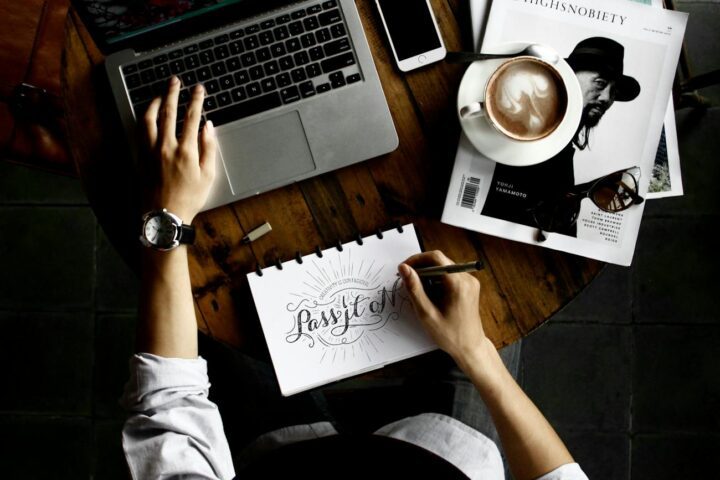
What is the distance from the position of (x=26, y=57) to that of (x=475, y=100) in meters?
0.91

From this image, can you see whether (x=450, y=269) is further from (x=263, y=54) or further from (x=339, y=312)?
(x=263, y=54)

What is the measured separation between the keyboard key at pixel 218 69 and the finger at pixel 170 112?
0.20ft

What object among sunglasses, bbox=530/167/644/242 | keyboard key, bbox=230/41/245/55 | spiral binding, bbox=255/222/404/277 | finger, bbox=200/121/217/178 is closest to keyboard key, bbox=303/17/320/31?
keyboard key, bbox=230/41/245/55

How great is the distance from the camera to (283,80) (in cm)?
97

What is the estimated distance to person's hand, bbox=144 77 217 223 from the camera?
0.95 m

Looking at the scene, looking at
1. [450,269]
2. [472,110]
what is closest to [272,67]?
[472,110]

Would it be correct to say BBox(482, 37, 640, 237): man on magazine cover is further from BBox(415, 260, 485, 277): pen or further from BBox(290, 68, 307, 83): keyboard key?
BBox(290, 68, 307, 83): keyboard key

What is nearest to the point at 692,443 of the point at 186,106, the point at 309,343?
the point at 309,343

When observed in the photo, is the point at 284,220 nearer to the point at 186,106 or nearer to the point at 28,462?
the point at 186,106

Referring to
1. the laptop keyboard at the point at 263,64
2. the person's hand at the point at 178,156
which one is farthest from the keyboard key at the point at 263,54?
the person's hand at the point at 178,156

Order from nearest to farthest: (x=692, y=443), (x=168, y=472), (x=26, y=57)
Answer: (x=168, y=472) < (x=26, y=57) < (x=692, y=443)

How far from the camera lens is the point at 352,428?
1.22m

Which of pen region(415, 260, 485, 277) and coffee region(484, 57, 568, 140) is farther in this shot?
coffee region(484, 57, 568, 140)

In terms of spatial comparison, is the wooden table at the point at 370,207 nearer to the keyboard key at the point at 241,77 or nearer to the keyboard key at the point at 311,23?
the keyboard key at the point at 311,23
